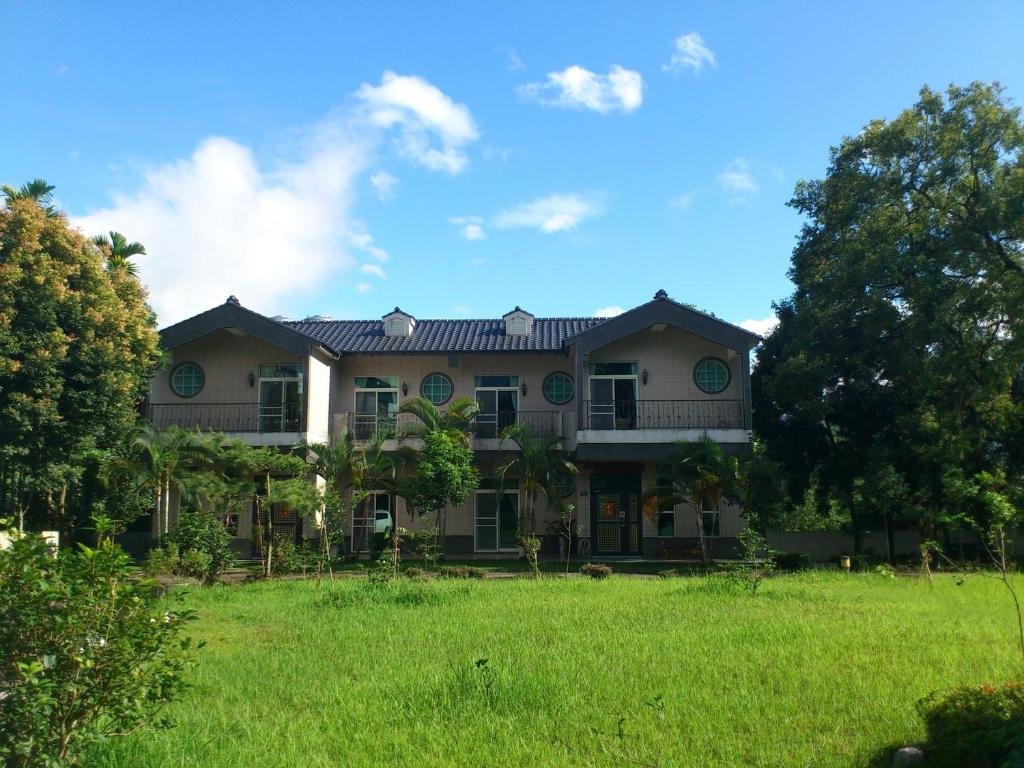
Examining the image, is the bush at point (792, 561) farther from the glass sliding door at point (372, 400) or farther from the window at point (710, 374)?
the glass sliding door at point (372, 400)

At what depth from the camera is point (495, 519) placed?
2266 cm

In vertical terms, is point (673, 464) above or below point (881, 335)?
A: below

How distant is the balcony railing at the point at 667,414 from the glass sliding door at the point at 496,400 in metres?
2.41

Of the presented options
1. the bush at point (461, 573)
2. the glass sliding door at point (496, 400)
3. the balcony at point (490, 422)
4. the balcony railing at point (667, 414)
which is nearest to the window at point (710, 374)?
the balcony railing at point (667, 414)

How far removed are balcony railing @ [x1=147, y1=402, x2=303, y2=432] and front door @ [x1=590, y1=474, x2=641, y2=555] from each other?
8.52 metres

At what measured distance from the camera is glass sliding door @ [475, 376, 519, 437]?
22938 mm

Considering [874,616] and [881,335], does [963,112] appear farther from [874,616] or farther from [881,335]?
[874,616]

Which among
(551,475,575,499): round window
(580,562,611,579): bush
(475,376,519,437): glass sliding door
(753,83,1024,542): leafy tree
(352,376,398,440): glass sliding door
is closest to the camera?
(580,562,611,579): bush

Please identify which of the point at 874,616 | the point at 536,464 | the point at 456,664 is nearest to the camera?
the point at 456,664

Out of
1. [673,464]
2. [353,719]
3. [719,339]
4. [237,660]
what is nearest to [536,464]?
[673,464]

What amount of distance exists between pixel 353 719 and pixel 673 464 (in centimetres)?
1514

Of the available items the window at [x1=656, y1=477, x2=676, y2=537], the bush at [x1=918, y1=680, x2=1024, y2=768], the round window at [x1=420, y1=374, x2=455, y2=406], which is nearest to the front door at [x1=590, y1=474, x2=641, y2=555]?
the window at [x1=656, y1=477, x2=676, y2=537]

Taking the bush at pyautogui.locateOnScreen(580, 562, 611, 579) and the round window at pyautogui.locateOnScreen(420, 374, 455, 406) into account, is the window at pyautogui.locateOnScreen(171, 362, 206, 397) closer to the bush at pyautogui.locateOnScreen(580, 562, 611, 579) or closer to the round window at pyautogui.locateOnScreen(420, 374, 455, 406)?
the round window at pyautogui.locateOnScreen(420, 374, 455, 406)

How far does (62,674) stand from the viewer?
4.26 m
